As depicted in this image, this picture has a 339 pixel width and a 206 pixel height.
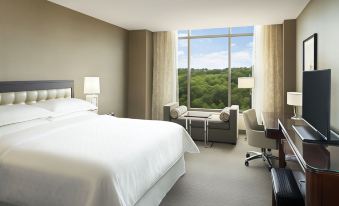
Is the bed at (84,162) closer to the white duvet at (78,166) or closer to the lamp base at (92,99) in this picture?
the white duvet at (78,166)

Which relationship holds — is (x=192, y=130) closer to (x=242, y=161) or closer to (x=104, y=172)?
(x=242, y=161)

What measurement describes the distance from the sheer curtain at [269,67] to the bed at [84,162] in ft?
10.7

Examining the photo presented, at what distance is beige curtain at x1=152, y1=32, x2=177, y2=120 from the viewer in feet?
20.7

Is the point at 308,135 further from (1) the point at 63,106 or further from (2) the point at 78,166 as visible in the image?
(1) the point at 63,106

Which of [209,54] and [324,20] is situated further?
[209,54]

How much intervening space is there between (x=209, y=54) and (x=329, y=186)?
17.4 ft

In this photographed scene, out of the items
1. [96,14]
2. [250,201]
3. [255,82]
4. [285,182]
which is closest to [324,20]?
[285,182]

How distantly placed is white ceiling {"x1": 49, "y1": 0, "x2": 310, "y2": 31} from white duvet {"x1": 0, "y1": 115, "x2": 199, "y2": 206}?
2.32 metres

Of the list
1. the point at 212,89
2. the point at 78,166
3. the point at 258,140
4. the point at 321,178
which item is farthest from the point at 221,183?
the point at 212,89

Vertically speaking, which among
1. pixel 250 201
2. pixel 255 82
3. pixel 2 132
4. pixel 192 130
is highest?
pixel 255 82

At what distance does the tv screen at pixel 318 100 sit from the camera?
2.04 m

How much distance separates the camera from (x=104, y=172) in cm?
177

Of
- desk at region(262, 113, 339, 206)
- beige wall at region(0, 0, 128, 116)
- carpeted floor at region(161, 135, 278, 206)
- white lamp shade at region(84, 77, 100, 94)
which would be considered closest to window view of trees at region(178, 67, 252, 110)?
beige wall at region(0, 0, 128, 116)

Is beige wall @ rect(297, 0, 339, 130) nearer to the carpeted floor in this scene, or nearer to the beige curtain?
the carpeted floor
